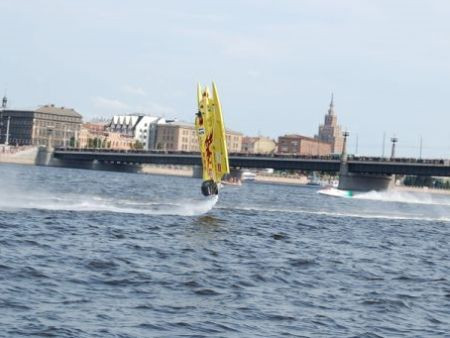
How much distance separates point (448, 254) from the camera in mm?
45875

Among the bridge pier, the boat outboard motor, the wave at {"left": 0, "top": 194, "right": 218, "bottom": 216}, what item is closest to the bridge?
the bridge pier

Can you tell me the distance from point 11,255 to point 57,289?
6.24m

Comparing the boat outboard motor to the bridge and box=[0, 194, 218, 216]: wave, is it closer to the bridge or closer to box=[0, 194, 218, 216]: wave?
box=[0, 194, 218, 216]: wave

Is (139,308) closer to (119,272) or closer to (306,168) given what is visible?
(119,272)

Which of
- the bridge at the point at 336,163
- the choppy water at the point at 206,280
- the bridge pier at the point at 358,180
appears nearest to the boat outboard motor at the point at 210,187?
the choppy water at the point at 206,280

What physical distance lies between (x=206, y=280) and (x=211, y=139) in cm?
2492

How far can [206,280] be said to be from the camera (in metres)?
30.1

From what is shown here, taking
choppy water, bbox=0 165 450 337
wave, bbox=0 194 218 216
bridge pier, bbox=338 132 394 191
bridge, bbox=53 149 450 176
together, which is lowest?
choppy water, bbox=0 165 450 337

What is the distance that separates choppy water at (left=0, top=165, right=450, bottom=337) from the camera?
941 inches

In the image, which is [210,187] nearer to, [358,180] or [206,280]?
[206,280]

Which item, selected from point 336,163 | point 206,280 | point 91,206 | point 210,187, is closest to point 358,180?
point 336,163

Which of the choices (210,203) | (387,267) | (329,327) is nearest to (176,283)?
(329,327)

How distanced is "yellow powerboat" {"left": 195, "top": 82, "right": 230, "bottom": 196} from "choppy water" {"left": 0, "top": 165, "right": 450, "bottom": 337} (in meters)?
3.29

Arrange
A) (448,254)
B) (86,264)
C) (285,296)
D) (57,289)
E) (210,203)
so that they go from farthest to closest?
(210,203) < (448,254) < (86,264) < (285,296) < (57,289)
